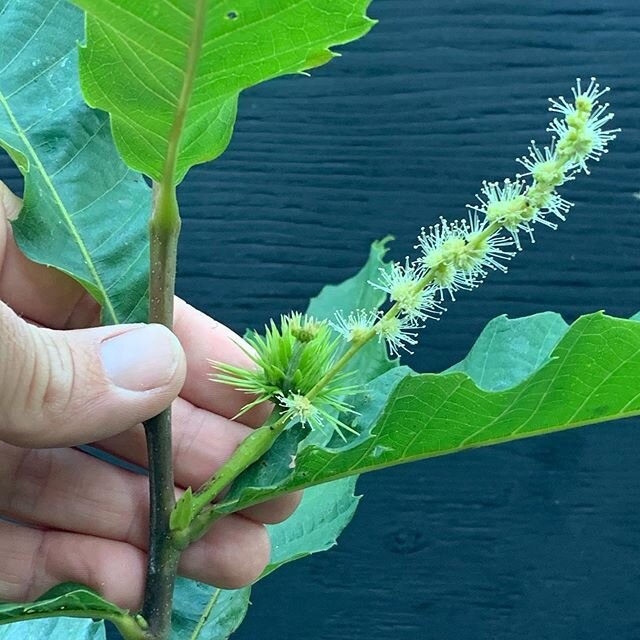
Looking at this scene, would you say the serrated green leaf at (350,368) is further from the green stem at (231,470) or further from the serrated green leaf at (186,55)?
the serrated green leaf at (186,55)

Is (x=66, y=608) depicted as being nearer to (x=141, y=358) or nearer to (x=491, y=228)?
(x=141, y=358)

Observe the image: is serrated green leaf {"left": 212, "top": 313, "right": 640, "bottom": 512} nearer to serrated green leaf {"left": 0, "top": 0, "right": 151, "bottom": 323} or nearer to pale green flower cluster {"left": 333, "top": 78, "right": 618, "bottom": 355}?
pale green flower cluster {"left": 333, "top": 78, "right": 618, "bottom": 355}

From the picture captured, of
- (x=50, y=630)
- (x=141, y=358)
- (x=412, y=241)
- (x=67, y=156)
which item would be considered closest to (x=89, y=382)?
(x=141, y=358)

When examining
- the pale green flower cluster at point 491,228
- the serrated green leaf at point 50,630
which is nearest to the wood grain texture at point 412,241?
the serrated green leaf at point 50,630

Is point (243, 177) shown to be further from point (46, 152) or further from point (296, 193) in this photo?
point (46, 152)

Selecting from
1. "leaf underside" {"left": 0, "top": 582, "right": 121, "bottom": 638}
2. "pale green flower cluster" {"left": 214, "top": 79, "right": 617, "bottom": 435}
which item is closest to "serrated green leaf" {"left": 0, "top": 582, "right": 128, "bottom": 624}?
"leaf underside" {"left": 0, "top": 582, "right": 121, "bottom": 638}

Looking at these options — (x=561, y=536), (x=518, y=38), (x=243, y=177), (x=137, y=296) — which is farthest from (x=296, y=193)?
(x=561, y=536)
